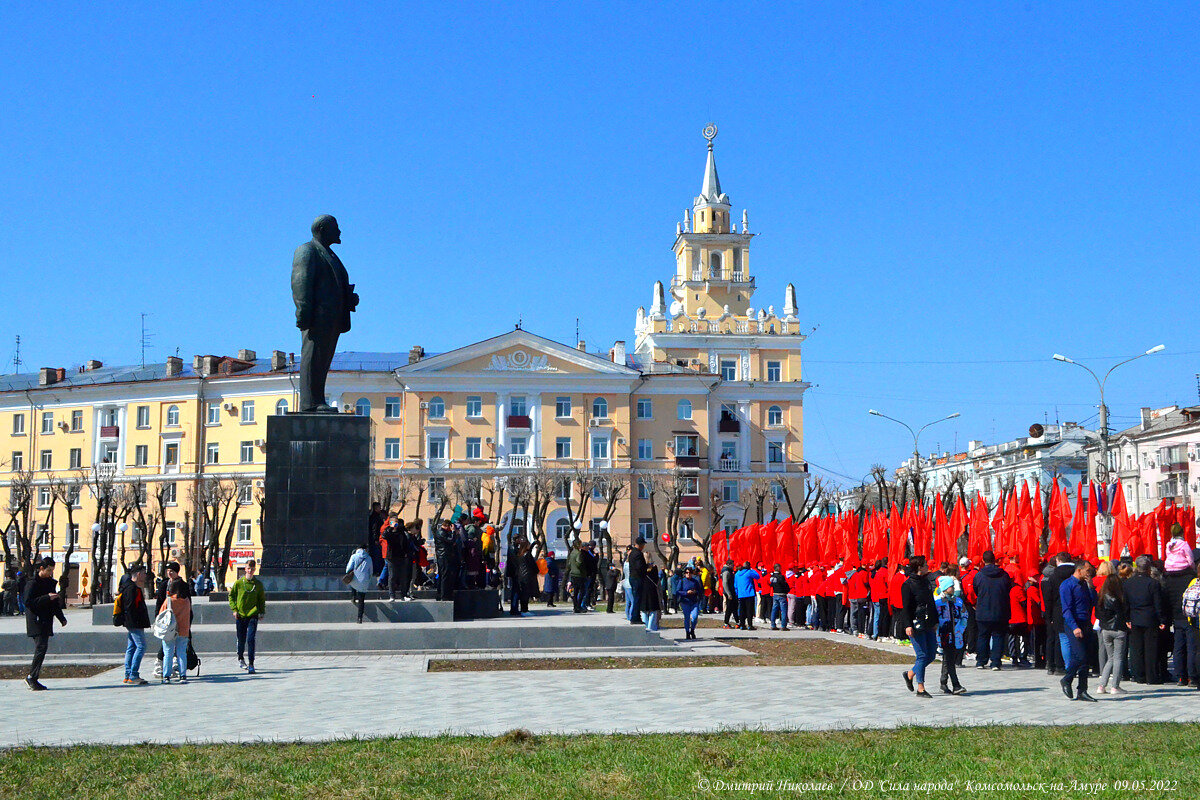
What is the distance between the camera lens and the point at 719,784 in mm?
7988

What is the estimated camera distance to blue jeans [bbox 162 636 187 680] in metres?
14.5

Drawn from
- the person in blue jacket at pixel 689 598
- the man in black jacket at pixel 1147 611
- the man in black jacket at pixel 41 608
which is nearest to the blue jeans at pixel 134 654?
the man in black jacket at pixel 41 608

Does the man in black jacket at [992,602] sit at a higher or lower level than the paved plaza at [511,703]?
higher

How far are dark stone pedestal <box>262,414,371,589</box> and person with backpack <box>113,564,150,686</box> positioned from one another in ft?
12.3

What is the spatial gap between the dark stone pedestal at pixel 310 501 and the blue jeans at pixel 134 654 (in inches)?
151

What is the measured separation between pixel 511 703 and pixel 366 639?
540 cm

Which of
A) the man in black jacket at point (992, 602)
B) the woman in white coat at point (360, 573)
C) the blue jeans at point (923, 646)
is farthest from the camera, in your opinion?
the woman in white coat at point (360, 573)

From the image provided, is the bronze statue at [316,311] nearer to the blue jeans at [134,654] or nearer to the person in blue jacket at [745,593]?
the blue jeans at [134,654]

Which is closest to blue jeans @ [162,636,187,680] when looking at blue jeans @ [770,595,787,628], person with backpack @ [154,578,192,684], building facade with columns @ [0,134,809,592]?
person with backpack @ [154,578,192,684]

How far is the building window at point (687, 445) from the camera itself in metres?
74.1

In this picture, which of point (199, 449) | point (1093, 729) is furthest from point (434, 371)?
point (1093, 729)

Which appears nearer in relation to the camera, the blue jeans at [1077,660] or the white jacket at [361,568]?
the blue jeans at [1077,660]

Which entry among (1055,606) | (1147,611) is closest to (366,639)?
(1055,606)

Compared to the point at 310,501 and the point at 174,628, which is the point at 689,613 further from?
the point at 174,628
